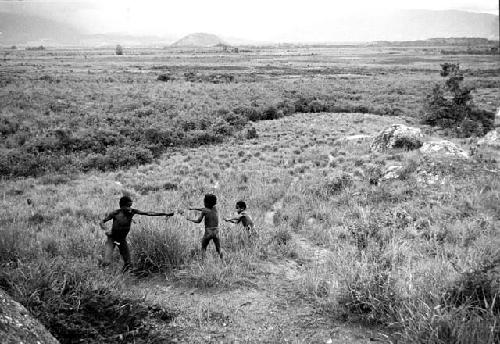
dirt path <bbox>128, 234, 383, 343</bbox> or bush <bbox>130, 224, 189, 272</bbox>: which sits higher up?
bush <bbox>130, 224, 189, 272</bbox>

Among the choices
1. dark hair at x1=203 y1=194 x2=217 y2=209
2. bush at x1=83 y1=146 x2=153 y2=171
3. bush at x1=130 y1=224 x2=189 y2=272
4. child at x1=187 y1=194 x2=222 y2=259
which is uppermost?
dark hair at x1=203 y1=194 x2=217 y2=209

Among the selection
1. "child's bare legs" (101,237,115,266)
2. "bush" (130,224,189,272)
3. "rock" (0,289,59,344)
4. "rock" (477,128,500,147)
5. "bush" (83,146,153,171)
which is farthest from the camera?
"bush" (83,146,153,171)

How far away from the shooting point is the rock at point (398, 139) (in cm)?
1822

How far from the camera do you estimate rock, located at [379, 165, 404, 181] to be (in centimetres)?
1375

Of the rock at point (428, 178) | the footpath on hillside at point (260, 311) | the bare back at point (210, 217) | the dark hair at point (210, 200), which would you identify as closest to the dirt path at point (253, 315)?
the footpath on hillside at point (260, 311)

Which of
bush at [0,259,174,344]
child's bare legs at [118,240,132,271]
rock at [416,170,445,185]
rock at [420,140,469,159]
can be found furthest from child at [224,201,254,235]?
rock at [420,140,469,159]

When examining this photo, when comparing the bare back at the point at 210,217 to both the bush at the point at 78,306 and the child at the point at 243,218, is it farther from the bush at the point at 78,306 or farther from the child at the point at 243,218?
the bush at the point at 78,306

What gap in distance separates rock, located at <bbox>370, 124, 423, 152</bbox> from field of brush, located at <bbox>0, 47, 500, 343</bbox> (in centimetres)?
99

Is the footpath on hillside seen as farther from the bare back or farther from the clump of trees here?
the clump of trees

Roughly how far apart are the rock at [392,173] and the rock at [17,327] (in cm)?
1217

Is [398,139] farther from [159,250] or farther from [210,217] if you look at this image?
[159,250]

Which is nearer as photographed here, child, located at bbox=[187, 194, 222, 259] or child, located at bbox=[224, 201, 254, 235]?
child, located at bbox=[187, 194, 222, 259]

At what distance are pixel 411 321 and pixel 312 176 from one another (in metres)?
11.2

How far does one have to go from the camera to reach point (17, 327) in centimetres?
382
